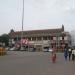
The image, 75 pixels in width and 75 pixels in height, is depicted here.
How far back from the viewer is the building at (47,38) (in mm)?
108562

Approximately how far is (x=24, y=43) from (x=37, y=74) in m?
91.2

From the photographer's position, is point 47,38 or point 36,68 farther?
point 47,38

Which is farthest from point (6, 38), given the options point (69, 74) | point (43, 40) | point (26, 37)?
point (69, 74)

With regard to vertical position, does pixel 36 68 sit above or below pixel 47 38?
below

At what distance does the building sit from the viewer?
356ft

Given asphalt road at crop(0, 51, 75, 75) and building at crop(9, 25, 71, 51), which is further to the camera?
building at crop(9, 25, 71, 51)

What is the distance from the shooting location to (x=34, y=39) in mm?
115562

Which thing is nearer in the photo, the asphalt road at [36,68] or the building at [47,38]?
the asphalt road at [36,68]

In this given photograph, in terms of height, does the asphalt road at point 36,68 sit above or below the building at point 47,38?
below

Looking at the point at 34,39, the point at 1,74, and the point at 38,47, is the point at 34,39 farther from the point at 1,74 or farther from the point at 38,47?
the point at 1,74

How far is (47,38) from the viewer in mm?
112750

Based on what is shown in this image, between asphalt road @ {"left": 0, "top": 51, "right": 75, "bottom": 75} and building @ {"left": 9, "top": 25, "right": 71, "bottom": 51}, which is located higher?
building @ {"left": 9, "top": 25, "right": 71, "bottom": 51}

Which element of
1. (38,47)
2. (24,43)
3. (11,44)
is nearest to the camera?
(24,43)

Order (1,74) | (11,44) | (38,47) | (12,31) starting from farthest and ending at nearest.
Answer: (12,31)
(11,44)
(38,47)
(1,74)
